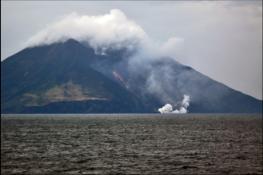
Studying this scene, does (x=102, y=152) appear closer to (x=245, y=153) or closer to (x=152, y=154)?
(x=152, y=154)

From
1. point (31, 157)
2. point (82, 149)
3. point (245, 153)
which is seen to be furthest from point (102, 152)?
point (245, 153)

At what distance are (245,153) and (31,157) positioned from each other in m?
43.9

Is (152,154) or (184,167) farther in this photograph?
(152,154)

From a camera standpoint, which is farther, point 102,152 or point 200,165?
point 102,152

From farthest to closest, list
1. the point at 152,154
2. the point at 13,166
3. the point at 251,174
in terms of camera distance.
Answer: the point at 152,154
the point at 13,166
the point at 251,174

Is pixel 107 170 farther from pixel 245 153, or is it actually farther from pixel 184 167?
pixel 245 153

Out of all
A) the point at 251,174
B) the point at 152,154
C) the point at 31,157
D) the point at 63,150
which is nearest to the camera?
the point at 251,174

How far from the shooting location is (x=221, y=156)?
85.9 meters

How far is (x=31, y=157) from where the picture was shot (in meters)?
81.9

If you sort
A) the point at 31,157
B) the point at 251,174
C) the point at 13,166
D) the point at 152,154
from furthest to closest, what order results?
1. the point at 152,154
2. the point at 31,157
3. the point at 13,166
4. the point at 251,174

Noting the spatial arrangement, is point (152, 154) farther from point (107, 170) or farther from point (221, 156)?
point (107, 170)

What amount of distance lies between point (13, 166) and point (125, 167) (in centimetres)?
1777

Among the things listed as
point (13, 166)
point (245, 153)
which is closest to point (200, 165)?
point (245, 153)

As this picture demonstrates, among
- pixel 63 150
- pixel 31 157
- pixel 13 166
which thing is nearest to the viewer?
pixel 13 166
